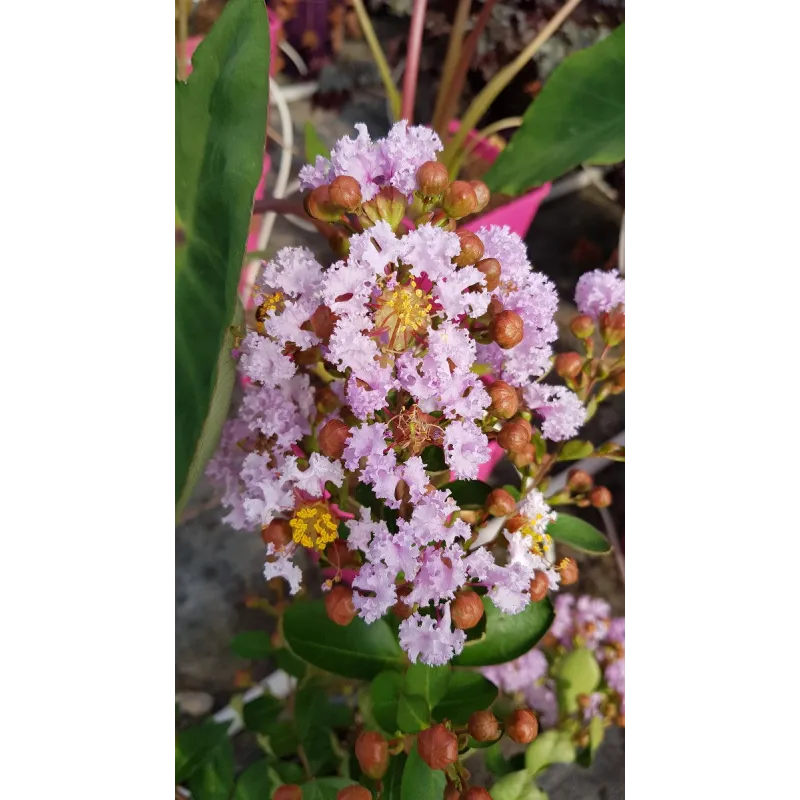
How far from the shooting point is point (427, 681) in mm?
621

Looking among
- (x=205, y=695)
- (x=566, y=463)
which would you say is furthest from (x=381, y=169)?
(x=205, y=695)

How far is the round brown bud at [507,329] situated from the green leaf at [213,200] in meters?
0.21

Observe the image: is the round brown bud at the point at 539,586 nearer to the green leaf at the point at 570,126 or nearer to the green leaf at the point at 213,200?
the green leaf at the point at 213,200

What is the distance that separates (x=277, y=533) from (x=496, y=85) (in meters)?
0.54

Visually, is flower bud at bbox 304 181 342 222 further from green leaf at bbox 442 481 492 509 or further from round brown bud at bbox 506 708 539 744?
round brown bud at bbox 506 708 539 744

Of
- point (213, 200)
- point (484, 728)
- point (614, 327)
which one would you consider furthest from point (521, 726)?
point (213, 200)

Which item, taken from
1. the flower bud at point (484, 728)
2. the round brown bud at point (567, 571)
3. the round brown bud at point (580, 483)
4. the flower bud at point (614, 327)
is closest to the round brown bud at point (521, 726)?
the flower bud at point (484, 728)

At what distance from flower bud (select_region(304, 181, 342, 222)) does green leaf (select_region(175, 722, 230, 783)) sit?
48cm

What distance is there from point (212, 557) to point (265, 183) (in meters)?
0.36

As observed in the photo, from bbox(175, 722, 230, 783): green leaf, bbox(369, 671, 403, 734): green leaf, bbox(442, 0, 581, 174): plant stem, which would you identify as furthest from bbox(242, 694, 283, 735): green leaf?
bbox(442, 0, 581, 174): plant stem

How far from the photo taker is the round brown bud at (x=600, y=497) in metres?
0.71

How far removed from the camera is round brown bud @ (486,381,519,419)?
21.6 inches

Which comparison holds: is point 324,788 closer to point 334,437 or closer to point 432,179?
point 334,437
